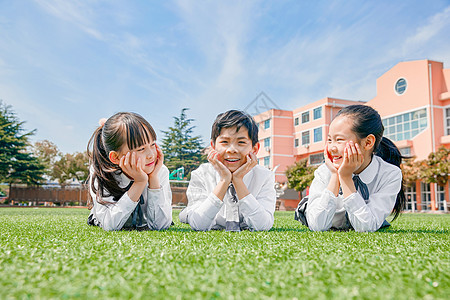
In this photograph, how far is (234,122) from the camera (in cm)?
297

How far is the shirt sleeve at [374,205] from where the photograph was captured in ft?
9.27

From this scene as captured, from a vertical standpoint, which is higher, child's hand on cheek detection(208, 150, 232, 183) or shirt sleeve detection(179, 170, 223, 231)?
child's hand on cheek detection(208, 150, 232, 183)

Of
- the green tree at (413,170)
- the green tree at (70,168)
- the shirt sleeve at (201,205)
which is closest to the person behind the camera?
the shirt sleeve at (201,205)

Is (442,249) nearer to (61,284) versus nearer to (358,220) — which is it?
(358,220)

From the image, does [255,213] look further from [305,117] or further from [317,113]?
[305,117]

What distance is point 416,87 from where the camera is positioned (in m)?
26.4

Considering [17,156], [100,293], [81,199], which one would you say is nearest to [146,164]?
[100,293]

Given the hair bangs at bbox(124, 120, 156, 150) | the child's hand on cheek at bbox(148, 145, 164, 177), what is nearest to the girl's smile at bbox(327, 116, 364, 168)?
the child's hand on cheek at bbox(148, 145, 164, 177)

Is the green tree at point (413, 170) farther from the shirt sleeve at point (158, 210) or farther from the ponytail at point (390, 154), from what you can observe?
the shirt sleeve at point (158, 210)

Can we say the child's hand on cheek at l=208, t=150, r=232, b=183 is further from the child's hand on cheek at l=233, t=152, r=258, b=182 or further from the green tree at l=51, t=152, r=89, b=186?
the green tree at l=51, t=152, r=89, b=186

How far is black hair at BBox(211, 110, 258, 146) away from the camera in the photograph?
298cm

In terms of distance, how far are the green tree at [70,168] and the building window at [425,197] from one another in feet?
95.3

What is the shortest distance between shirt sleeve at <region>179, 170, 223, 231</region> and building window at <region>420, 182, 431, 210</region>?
26713 mm

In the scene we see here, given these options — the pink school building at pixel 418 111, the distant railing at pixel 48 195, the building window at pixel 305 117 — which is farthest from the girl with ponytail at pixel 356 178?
the building window at pixel 305 117
